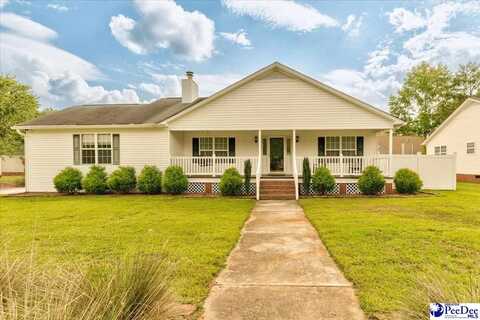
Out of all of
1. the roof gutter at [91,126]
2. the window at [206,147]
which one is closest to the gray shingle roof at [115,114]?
the roof gutter at [91,126]

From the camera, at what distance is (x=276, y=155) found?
15828 millimetres

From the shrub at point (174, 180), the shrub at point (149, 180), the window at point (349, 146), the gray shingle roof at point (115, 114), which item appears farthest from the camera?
the window at point (349, 146)

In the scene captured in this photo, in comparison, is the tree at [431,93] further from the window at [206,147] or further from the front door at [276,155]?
the window at [206,147]

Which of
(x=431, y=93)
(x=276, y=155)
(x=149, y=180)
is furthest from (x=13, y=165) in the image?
(x=431, y=93)

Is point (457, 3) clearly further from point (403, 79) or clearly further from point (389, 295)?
point (389, 295)

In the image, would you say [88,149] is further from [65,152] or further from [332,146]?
[332,146]

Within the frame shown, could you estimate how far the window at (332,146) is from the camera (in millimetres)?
15227

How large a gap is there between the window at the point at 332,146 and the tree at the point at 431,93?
2618cm

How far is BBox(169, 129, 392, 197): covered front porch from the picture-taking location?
46.6 ft

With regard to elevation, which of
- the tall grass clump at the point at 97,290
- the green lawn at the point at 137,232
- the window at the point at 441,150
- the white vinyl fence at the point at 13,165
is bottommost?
the green lawn at the point at 137,232

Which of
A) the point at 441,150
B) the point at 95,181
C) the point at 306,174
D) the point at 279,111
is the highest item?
the point at 279,111

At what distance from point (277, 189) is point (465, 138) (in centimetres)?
1654

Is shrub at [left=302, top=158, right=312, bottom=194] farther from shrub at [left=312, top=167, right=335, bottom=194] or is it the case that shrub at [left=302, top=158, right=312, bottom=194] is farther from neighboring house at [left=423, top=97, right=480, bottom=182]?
neighboring house at [left=423, top=97, right=480, bottom=182]
